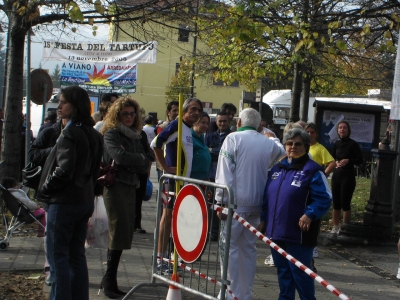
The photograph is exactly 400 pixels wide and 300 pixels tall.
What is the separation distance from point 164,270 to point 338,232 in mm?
4424

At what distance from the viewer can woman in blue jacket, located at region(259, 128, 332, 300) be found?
17.4 feet

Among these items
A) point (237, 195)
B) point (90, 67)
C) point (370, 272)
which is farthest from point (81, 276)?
point (90, 67)

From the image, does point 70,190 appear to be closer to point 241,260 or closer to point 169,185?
point 241,260

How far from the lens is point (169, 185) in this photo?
7.42 m

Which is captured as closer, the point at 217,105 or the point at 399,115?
the point at 399,115

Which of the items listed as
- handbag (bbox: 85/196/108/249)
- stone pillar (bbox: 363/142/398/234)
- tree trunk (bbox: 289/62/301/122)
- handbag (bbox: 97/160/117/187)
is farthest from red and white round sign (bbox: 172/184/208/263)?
tree trunk (bbox: 289/62/301/122)

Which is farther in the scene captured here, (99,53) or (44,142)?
(99,53)

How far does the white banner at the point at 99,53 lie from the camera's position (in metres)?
17.3

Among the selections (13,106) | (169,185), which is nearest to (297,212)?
(169,185)

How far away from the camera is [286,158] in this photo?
18.5ft

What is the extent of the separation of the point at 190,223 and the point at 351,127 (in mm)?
13360

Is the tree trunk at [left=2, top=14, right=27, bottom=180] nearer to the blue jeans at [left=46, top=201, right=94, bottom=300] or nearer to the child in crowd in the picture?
the child in crowd

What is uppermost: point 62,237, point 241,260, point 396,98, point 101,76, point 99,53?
point 99,53

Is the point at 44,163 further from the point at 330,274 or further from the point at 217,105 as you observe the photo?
the point at 217,105
